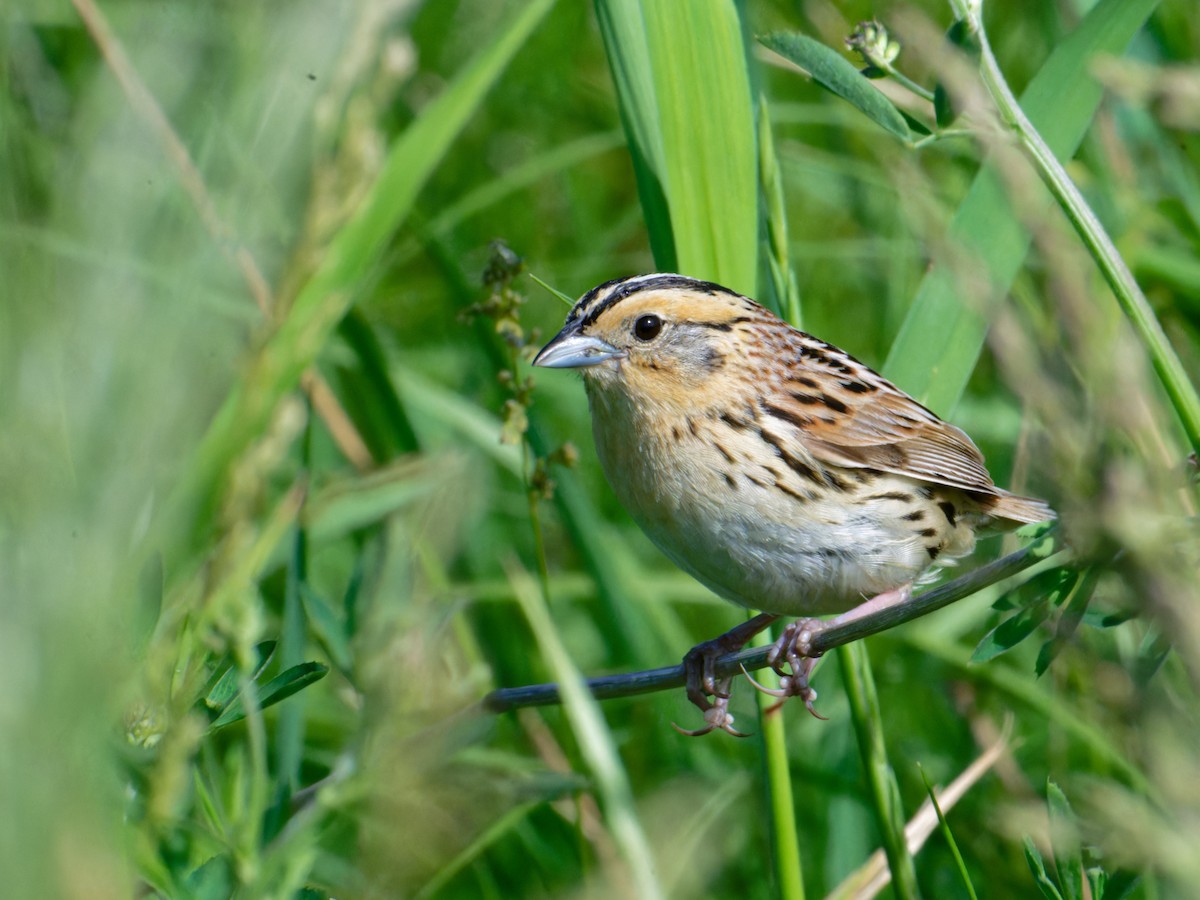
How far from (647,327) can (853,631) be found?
1.05 m

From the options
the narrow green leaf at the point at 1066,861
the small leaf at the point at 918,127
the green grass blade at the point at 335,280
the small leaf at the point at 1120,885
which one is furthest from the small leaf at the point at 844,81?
the small leaf at the point at 1120,885

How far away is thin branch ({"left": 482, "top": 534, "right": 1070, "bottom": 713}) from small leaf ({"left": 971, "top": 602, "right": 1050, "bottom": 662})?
0.06 metres

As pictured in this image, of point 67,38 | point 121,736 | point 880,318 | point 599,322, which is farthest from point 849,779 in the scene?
point 67,38

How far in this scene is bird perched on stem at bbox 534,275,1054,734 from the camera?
2.58m

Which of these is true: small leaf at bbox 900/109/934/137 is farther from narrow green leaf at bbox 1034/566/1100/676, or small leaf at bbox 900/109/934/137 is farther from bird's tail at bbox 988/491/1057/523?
bird's tail at bbox 988/491/1057/523

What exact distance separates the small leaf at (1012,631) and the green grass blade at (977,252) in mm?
839

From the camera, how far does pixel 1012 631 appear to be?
1.63m

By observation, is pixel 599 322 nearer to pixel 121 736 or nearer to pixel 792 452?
pixel 792 452

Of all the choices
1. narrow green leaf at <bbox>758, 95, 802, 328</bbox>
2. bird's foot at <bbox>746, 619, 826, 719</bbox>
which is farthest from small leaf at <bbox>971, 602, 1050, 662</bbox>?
narrow green leaf at <bbox>758, 95, 802, 328</bbox>

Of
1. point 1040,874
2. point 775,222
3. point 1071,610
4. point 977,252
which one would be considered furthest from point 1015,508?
point 1071,610

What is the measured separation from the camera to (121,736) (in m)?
1.26

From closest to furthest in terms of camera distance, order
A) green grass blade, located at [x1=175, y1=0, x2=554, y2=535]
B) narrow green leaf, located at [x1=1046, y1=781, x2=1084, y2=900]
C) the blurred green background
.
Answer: the blurred green background < green grass blade, located at [x1=175, y1=0, x2=554, y2=535] < narrow green leaf, located at [x1=1046, y1=781, x2=1084, y2=900]

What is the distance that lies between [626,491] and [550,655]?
4.47 ft

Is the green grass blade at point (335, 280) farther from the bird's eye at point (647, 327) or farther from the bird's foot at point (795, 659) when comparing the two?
the bird's foot at point (795, 659)
